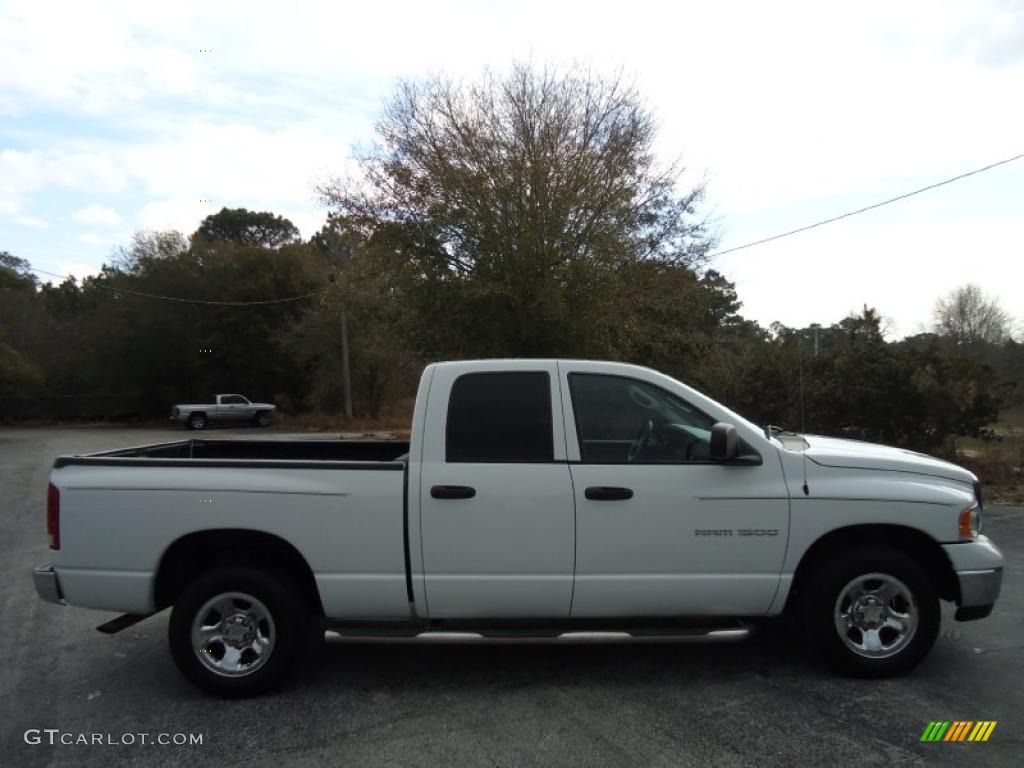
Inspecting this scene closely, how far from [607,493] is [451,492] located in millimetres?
883

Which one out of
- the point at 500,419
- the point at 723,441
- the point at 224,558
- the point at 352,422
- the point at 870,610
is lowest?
the point at 352,422

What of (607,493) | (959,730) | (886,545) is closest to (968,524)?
(886,545)

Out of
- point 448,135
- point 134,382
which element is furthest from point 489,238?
point 134,382

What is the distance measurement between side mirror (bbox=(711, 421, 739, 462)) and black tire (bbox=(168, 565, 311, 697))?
2.53m

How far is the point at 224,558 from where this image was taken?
4.43 meters

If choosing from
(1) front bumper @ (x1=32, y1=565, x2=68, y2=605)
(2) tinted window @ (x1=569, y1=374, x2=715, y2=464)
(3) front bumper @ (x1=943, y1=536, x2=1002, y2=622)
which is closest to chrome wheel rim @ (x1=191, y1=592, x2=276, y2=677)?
(1) front bumper @ (x1=32, y1=565, x2=68, y2=605)

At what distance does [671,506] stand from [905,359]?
35.4 ft

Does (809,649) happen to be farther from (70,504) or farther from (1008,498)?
(1008,498)

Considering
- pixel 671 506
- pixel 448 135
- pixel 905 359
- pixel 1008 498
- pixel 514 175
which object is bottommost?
pixel 1008 498

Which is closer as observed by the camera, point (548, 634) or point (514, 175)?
point (548, 634)

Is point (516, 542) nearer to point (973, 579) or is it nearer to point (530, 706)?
point (530, 706)

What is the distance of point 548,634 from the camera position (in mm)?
4207

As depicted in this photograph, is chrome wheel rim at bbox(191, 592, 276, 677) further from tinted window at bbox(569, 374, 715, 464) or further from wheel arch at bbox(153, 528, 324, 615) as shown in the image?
tinted window at bbox(569, 374, 715, 464)

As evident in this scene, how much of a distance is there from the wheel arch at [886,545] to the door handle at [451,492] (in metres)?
1.96
